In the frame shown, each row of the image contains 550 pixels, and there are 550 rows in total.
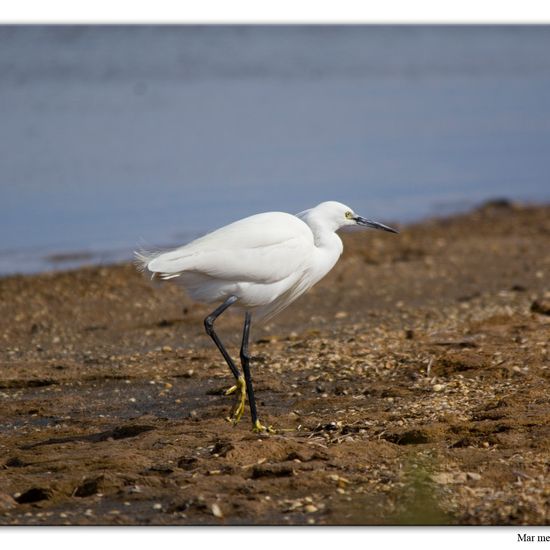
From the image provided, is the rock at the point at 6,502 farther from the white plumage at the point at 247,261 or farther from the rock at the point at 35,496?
the white plumage at the point at 247,261

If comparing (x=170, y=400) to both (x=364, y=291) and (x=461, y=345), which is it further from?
(x=364, y=291)

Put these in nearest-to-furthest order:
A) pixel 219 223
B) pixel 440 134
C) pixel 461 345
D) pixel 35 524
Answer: pixel 35 524
pixel 461 345
pixel 219 223
pixel 440 134

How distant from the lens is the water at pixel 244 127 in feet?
49.5

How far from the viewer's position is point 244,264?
6.81 meters

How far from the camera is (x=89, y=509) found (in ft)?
17.0

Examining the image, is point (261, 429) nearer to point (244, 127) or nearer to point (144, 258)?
point (144, 258)

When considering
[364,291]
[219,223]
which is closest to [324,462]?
[364,291]

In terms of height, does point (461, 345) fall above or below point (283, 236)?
below

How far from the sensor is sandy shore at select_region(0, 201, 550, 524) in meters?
5.18

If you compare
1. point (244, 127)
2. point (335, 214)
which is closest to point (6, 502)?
point (335, 214)

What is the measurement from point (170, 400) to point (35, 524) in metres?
2.54

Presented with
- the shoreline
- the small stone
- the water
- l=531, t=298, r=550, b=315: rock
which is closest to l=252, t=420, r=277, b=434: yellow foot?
the small stone

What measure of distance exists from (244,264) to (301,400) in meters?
1.06

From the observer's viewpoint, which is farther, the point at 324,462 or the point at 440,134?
the point at 440,134
